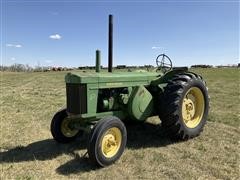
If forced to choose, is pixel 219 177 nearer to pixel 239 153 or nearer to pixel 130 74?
pixel 239 153

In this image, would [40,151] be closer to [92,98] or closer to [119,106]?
[92,98]

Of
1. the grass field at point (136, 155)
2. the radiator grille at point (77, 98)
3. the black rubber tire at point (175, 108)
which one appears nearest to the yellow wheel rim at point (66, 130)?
the grass field at point (136, 155)

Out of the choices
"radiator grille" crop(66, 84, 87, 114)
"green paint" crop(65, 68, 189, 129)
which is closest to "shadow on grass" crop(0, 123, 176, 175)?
"green paint" crop(65, 68, 189, 129)

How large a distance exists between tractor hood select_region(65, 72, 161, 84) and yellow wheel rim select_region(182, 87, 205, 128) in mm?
867

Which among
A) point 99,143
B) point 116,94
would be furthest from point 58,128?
point 99,143

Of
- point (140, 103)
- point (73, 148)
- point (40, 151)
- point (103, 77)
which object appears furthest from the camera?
point (140, 103)

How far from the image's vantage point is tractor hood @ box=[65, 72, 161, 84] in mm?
6061

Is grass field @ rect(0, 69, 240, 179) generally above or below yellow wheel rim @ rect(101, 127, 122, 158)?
below

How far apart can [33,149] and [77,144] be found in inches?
33.1

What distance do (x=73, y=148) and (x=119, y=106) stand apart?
117 centimetres

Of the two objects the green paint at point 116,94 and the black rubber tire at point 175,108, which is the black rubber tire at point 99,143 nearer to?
the green paint at point 116,94

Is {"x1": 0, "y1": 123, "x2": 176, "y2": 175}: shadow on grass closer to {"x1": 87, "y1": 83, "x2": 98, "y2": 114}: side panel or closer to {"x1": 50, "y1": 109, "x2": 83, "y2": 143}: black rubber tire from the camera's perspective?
{"x1": 50, "y1": 109, "x2": 83, "y2": 143}: black rubber tire

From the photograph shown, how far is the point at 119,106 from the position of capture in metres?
6.78

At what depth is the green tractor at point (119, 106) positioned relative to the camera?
586 centimetres
